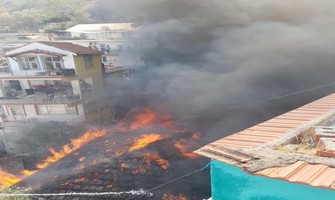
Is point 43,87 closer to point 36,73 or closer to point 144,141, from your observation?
point 36,73

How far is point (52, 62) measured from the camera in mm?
26875

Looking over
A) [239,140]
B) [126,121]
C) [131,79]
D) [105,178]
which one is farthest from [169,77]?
[239,140]

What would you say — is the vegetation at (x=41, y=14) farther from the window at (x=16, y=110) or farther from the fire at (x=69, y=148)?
the fire at (x=69, y=148)

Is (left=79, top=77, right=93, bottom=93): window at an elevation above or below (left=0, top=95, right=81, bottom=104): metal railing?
above

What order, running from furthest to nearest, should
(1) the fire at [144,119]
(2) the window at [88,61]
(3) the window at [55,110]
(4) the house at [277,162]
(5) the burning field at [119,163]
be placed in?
(1) the fire at [144,119] → (2) the window at [88,61] → (3) the window at [55,110] → (5) the burning field at [119,163] → (4) the house at [277,162]

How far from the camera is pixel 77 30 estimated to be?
4747 cm

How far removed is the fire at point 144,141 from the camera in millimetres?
24314

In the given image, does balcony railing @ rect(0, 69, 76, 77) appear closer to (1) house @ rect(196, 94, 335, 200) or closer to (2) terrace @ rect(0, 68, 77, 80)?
(2) terrace @ rect(0, 68, 77, 80)

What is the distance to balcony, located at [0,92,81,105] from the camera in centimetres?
2645

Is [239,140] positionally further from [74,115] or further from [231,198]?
[74,115]

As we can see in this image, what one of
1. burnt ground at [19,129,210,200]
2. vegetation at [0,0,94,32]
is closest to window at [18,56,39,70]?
burnt ground at [19,129,210,200]

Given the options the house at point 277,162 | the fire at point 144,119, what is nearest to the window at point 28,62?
the fire at point 144,119

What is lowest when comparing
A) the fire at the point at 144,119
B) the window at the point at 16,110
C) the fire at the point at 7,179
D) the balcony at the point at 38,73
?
the fire at the point at 144,119

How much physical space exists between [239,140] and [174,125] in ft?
82.0
